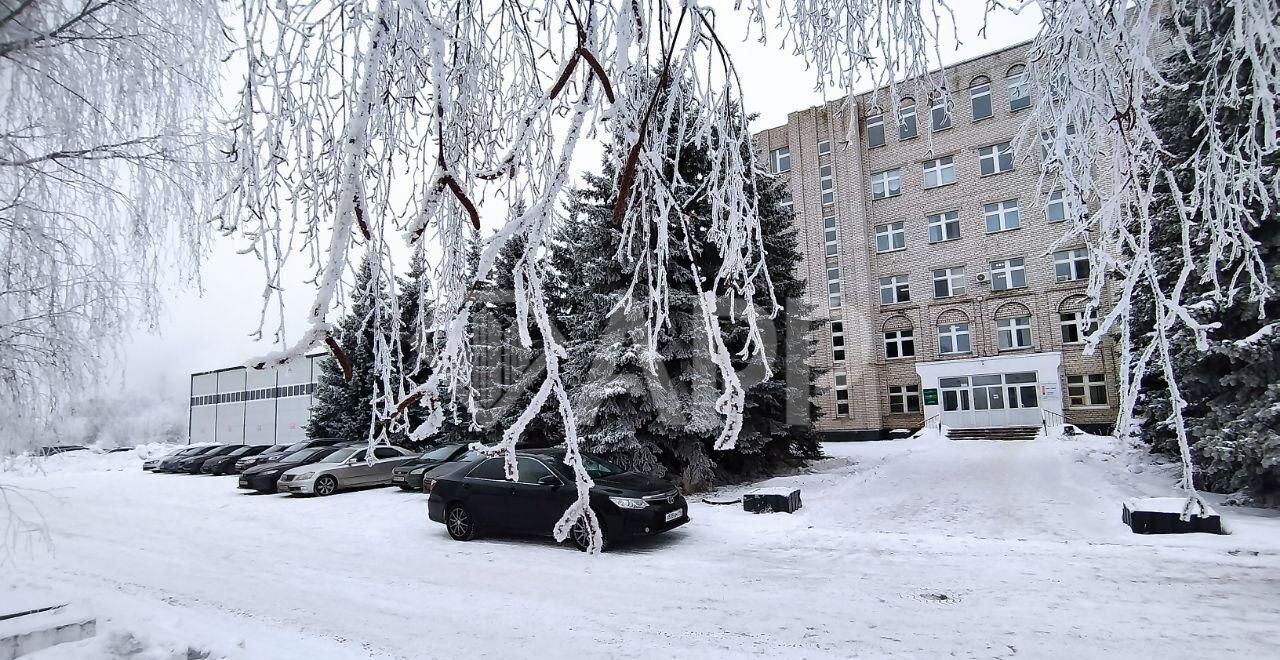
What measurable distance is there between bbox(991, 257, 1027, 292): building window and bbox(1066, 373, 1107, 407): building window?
4.37m

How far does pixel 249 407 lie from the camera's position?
4012cm

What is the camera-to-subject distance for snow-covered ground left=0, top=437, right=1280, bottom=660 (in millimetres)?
5090

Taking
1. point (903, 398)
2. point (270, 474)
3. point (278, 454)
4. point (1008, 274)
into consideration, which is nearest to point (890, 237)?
point (1008, 274)

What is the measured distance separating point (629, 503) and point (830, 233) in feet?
84.5

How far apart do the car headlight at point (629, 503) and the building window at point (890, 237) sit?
2554 cm

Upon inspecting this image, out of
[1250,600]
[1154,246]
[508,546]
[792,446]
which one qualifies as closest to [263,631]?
[508,546]

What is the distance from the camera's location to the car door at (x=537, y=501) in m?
9.39

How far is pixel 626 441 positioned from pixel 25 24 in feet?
36.3

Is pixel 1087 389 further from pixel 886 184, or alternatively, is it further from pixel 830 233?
pixel 830 233

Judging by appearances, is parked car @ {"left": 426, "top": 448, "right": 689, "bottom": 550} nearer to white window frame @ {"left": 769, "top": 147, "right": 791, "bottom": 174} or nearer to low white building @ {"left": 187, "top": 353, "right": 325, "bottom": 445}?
white window frame @ {"left": 769, "top": 147, "right": 791, "bottom": 174}

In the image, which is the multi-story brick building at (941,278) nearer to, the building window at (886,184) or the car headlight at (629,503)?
the building window at (886,184)

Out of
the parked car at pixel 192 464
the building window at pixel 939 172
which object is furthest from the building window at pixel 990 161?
the parked car at pixel 192 464

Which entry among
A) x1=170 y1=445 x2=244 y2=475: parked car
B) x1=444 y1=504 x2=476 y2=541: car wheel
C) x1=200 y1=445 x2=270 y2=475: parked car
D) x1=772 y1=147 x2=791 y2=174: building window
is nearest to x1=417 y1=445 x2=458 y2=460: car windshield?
x1=444 y1=504 x2=476 y2=541: car wheel

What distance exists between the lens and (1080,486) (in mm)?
12633
